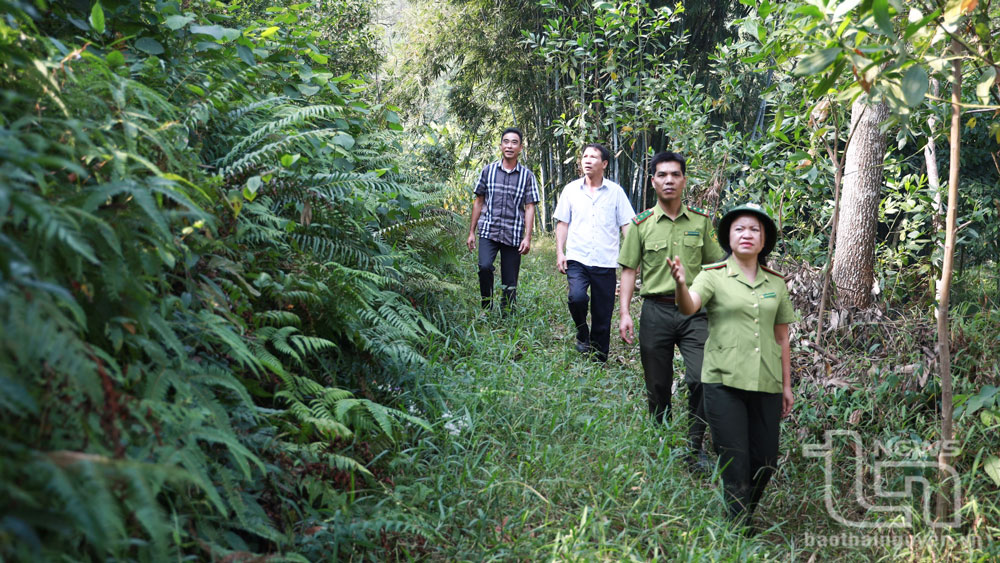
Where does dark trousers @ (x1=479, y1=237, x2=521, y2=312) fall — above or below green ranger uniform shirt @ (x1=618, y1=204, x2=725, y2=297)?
below

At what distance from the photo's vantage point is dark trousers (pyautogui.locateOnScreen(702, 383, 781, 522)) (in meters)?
3.70

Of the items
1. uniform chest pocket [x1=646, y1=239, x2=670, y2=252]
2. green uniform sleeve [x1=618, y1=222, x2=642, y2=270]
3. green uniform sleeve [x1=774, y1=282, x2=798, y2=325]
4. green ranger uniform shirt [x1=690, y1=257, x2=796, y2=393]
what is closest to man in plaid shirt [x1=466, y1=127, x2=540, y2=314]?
green uniform sleeve [x1=618, y1=222, x2=642, y2=270]

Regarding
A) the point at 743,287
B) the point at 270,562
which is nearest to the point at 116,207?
the point at 270,562

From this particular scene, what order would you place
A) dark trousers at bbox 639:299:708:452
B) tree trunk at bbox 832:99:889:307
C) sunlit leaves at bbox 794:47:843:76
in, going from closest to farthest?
sunlit leaves at bbox 794:47:843:76
dark trousers at bbox 639:299:708:452
tree trunk at bbox 832:99:889:307

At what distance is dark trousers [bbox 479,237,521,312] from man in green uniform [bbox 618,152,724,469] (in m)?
1.80

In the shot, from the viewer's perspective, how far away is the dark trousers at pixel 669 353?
4574 millimetres

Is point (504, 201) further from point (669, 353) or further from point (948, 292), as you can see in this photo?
point (948, 292)

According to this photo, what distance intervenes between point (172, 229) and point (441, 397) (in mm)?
2169

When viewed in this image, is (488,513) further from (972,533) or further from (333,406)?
(972,533)

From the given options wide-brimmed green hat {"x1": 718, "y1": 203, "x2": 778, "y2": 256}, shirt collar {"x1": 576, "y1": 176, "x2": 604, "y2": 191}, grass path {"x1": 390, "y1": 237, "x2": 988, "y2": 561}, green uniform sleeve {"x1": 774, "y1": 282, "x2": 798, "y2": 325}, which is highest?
shirt collar {"x1": 576, "y1": 176, "x2": 604, "y2": 191}

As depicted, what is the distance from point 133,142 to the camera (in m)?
2.39

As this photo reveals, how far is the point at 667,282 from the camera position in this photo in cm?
468

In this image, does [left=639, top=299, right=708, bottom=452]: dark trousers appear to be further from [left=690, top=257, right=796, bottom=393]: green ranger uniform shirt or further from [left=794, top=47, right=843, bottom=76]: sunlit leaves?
[left=794, top=47, right=843, bottom=76]: sunlit leaves

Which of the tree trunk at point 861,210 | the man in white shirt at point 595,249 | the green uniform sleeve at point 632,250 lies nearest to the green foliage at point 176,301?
the green uniform sleeve at point 632,250
